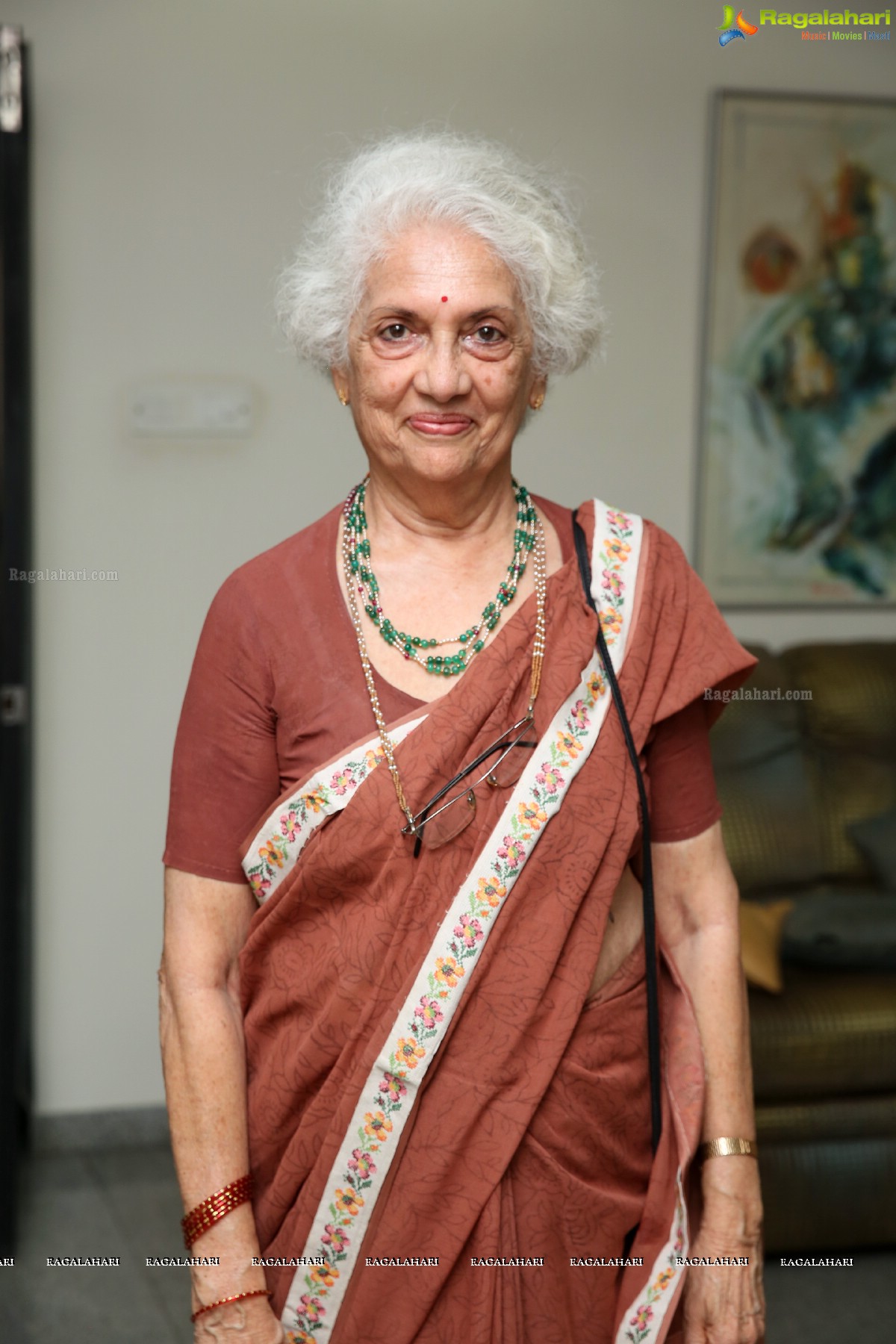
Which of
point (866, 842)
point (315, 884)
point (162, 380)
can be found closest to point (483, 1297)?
point (315, 884)

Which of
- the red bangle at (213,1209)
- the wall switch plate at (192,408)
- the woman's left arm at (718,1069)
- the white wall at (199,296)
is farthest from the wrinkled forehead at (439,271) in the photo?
the wall switch plate at (192,408)

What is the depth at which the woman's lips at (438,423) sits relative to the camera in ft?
4.61

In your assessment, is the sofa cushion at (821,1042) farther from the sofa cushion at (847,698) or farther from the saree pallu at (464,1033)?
the saree pallu at (464,1033)

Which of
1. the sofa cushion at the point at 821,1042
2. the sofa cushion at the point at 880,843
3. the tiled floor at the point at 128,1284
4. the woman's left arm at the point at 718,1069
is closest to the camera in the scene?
the woman's left arm at the point at 718,1069

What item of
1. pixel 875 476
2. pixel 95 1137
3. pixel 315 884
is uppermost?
pixel 875 476

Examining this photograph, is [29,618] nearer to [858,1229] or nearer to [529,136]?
[529,136]

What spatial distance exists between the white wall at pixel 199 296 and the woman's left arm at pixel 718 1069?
192 centimetres

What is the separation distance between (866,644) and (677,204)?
1199 millimetres

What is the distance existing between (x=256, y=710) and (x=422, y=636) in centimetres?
19

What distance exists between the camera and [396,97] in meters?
3.22

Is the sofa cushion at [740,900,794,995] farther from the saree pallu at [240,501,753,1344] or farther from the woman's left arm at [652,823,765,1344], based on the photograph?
the saree pallu at [240,501,753,1344]

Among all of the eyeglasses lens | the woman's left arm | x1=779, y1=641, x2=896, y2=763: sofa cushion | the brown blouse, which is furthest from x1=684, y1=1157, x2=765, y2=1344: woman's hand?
x1=779, y1=641, x2=896, y2=763: sofa cushion

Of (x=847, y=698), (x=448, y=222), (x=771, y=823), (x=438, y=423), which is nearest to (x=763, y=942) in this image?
(x=771, y=823)

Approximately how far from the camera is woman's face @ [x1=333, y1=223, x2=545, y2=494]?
1385 millimetres
